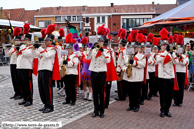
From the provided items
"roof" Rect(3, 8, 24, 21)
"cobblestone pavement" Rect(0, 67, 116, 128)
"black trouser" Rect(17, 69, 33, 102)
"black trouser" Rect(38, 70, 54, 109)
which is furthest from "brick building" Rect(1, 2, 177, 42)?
"black trouser" Rect(38, 70, 54, 109)

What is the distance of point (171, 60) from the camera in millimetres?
6629

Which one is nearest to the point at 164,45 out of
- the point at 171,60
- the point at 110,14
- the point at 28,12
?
the point at 171,60

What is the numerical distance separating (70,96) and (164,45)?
3485mm

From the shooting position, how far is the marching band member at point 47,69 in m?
6.69

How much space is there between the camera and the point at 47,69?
6.71 meters

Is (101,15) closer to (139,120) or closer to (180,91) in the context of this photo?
(180,91)

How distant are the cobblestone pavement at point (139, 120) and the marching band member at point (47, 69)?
130 centimetres

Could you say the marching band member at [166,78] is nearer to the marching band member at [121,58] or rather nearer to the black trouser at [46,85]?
the marching band member at [121,58]

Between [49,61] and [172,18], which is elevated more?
[172,18]

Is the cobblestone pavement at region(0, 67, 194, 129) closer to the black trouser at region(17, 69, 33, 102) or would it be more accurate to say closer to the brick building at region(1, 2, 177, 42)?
the black trouser at region(17, 69, 33, 102)

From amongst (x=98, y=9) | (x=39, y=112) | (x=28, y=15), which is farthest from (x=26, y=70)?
(x=28, y=15)

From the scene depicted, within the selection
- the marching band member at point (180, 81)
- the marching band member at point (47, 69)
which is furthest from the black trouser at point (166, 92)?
the marching band member at point (47, 69)

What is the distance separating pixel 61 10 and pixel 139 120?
49.9m

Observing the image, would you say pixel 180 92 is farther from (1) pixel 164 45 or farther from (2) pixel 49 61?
(2) pixel 49 61
